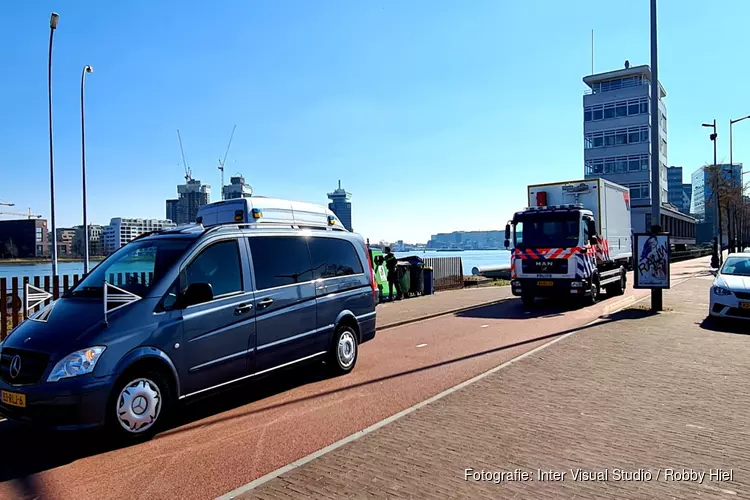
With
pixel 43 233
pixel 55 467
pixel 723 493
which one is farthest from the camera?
pixel 43 233

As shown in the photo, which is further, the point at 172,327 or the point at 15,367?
the point at 172,327

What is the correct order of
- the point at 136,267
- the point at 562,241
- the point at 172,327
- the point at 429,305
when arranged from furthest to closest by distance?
1. the point at 429,305
2. the point at 562,241
3. the point at 136,267
4. the point at 172,327

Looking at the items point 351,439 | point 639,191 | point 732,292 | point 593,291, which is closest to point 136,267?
point 351,439

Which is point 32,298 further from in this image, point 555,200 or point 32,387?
point 555,200

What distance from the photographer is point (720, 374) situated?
738 cm

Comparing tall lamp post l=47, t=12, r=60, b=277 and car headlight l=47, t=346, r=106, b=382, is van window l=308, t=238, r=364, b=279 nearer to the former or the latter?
car headlight l=47, t=346, r=106, b=382

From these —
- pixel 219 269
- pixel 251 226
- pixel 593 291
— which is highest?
pixel 251 226

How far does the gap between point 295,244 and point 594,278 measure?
39.1 feet

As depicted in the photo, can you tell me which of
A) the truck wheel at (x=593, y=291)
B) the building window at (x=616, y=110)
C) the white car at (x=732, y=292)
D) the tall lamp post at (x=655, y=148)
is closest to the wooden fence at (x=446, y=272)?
the truck wheel at (x=593, y=291)

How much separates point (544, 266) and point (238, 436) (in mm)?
12126

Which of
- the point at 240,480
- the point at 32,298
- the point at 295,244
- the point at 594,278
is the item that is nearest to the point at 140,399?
the point at 240,480

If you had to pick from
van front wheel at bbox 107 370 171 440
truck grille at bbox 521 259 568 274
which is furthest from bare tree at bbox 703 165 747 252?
van front wheel at bbox 107 370 171 440

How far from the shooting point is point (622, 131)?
6569 centimetres

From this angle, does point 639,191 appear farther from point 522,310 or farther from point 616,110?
point 522,310
